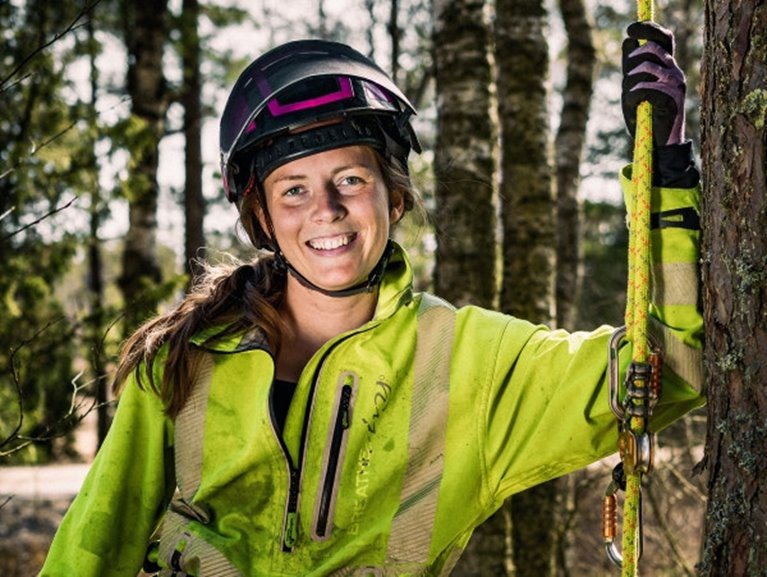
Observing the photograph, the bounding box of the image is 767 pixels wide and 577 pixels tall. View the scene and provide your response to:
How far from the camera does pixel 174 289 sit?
7.12 m

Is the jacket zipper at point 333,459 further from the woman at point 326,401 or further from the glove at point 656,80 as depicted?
the glove at point 656,80

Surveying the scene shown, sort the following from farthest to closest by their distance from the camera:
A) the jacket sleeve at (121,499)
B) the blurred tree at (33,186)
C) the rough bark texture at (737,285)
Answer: the blurred tree at (33,186)
the jacket sleeve at (121,499)
the rough bark texture at (737,285)

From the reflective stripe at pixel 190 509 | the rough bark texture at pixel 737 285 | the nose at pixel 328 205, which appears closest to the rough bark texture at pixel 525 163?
the nose at pixel 328 205

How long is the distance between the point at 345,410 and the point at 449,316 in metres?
0.43

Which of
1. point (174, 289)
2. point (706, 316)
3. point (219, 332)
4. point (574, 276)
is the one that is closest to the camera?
point (706, 316)

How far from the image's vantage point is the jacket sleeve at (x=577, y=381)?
220cm

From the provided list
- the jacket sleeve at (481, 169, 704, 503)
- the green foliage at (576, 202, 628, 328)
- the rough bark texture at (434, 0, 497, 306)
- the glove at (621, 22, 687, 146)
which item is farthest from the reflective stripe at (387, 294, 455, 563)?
the green foliage at (576, 202, 628, 328)

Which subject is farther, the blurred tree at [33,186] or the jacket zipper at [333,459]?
the blurred tree at [33,186]

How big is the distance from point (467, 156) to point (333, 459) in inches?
104

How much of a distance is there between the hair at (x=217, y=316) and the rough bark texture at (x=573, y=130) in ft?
18.1

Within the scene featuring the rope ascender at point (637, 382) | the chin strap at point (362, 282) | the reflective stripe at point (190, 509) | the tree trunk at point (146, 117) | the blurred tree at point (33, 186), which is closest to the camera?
the rope ascender at point (637, 382)

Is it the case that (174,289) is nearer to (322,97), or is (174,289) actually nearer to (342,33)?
(322,97)

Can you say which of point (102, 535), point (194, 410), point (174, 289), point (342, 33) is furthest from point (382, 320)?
point (342, 33)

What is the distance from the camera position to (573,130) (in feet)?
28.3
